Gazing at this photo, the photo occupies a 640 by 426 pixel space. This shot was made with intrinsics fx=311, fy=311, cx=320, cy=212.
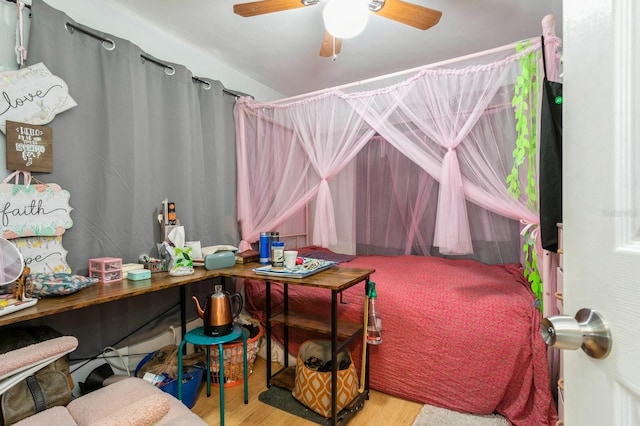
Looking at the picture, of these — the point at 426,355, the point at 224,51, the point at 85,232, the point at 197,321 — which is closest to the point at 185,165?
the point at 85,232

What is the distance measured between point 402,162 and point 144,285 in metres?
2.60

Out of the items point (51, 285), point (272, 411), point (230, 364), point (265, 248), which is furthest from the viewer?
point (265, 248)

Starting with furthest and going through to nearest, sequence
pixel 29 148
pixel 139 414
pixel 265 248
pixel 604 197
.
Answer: pixel 265 248, pixel 29 148, pixel 139 414, pixel 604 197

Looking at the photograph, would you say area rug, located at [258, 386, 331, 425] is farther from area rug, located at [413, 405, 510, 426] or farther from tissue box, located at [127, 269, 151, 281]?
tissue box, located at [127, 269, 151, 281]

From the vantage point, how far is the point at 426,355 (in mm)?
1852

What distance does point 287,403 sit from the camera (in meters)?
1.89

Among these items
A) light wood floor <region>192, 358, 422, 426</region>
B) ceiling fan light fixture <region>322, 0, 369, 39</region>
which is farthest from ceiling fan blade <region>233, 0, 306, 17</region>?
light wood floor <region>192, 358, 422, 426</region>

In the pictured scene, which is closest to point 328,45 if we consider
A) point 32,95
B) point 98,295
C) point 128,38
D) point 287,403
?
point 128,38

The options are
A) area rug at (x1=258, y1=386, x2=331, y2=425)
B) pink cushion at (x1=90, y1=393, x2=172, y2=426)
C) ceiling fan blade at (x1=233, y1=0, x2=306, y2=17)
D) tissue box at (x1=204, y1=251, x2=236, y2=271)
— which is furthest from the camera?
tissue box at (x1=204, y1=251, x2=236, y2=271)

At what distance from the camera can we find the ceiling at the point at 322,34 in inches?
82.4

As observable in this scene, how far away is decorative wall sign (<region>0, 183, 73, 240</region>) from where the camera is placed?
154 centimetres

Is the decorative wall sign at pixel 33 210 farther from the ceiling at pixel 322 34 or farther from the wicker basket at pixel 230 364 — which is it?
the ceiling at pixel 322 34

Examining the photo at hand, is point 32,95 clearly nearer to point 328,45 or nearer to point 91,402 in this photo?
point 91,402

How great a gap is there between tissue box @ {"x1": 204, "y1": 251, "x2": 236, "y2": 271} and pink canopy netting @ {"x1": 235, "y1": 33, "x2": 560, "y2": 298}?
0.58 metres
